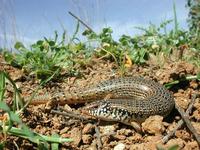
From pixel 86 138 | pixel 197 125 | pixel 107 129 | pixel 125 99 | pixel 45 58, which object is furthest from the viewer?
pixel 45 58

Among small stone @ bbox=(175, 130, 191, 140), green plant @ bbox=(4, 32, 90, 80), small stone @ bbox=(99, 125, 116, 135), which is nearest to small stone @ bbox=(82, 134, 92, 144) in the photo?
small stone @ bbox=(99, 125, 116, 135)

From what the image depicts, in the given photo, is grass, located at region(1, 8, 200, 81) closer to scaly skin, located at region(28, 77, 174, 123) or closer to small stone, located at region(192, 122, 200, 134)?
scaly skin, located at region(28, 77, 174, 123)

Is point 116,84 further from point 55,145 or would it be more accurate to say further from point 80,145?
point 55,145

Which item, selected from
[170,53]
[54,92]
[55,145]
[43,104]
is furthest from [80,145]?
[170,53]

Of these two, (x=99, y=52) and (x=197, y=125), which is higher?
(x=99, y=52)

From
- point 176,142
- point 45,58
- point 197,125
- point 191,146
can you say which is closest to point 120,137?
point 176,142

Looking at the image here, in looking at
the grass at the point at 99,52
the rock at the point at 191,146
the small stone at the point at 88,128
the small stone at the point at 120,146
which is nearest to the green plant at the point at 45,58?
the grass at the point at 99,52

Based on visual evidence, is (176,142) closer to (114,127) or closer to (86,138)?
(114,127)
